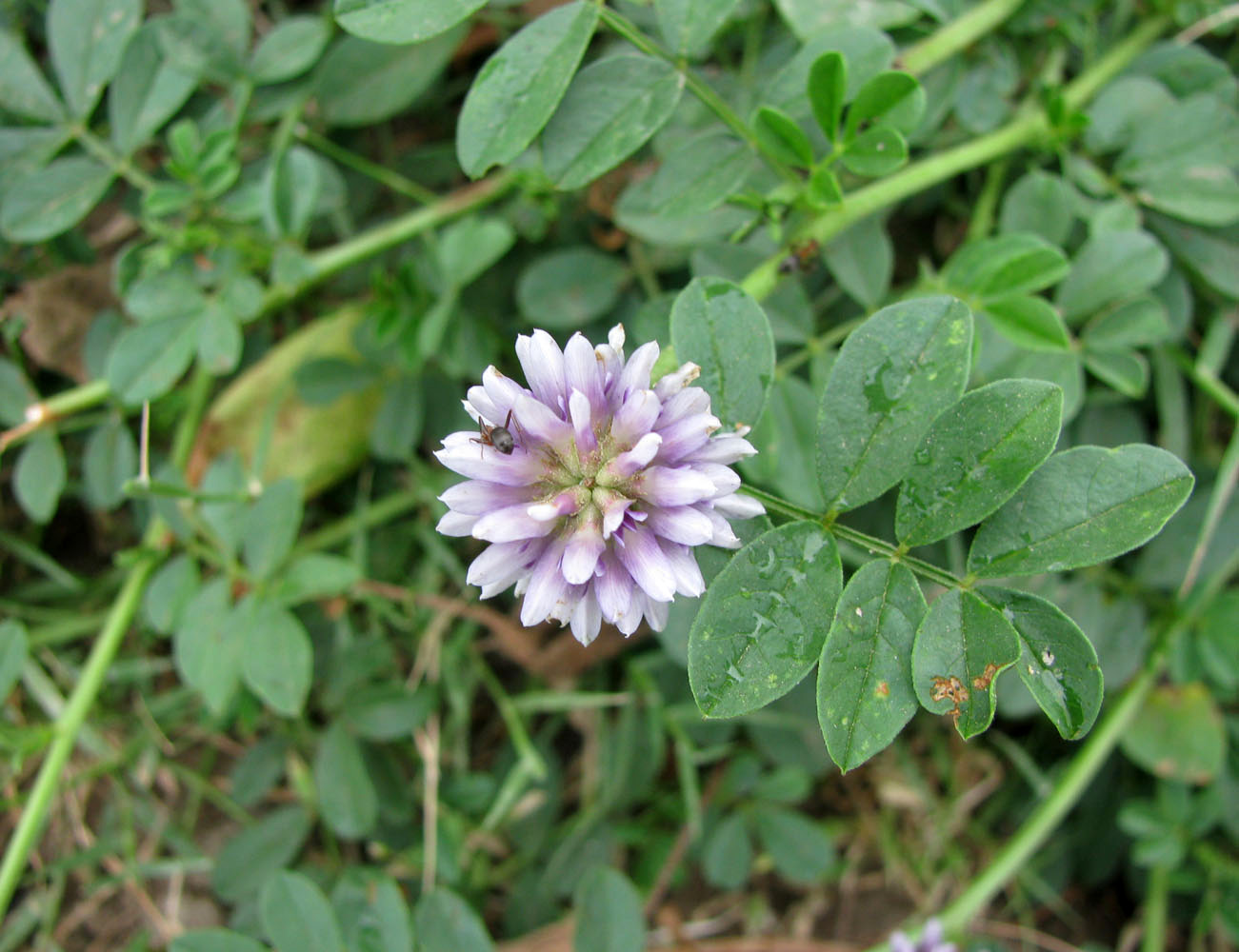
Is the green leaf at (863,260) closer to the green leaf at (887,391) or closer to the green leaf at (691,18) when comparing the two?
the green leaf at (691,18)

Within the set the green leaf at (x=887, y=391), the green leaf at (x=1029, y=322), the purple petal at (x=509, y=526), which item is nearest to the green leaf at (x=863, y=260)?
the green leaf at (x=1029, y=322)

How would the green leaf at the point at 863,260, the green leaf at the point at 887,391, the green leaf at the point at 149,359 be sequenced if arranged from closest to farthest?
1. the green leaf at the point at 887,391
2. the green leaf at the point at 863,260
3. the green leaf at the point at 149,359

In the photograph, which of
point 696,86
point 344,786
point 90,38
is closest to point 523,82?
point 696,86

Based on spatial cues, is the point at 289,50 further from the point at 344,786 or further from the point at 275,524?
the point at 344,786

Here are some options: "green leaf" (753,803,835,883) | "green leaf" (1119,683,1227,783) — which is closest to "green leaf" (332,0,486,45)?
"green leaf" (753,803,835,883)

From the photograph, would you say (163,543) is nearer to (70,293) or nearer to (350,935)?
(70,293)

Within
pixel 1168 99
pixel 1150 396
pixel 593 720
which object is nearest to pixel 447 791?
pixel 593 720
